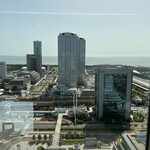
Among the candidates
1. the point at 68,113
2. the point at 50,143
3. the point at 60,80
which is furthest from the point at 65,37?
the point at 50,143

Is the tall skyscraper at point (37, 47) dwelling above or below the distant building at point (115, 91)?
above

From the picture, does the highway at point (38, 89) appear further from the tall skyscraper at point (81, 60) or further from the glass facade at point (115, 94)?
the glass facade at point (115, 94)

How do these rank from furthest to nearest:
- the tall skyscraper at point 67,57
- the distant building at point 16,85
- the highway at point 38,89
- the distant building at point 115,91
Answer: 1. the distant building at point 16,85
2. the tall skyscraper at point 67,57
3. the highway at point 38,89
4. the distant building at point 115,91

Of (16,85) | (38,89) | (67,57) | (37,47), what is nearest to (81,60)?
(67,57)

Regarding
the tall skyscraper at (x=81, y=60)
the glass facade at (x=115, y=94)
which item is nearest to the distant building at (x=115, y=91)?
the glass facade at (x=115, y=94)

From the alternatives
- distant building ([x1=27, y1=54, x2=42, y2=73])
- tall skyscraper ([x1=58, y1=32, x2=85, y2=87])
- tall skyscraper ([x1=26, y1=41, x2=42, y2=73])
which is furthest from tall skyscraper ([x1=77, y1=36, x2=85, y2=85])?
distant building ([x1=27, y1=54, x2=42, y2=73])

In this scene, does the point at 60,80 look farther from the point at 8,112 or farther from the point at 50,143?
the point at 50,143

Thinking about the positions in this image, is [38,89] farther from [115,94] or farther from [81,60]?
[115,94]
